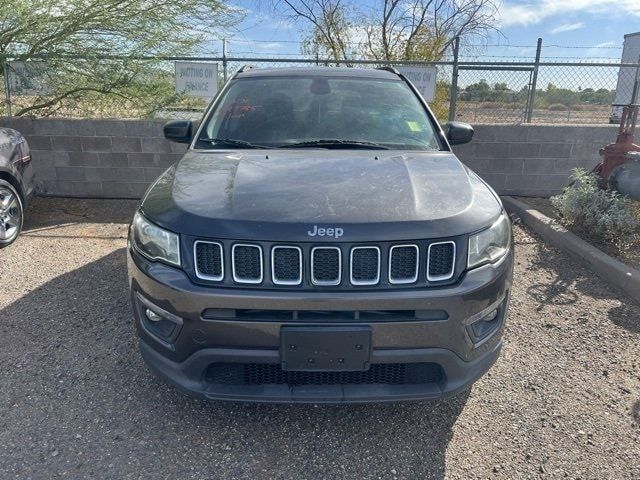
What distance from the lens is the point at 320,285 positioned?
7.08 ft

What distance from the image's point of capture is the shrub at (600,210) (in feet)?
15.8

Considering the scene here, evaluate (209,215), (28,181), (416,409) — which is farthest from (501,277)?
(28,181)

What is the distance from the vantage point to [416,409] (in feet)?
8.85

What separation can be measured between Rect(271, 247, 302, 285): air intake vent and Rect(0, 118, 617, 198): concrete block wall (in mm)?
4899

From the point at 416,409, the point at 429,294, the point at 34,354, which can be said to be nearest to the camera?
the point at 429,294

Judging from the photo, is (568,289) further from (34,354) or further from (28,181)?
(28,181)

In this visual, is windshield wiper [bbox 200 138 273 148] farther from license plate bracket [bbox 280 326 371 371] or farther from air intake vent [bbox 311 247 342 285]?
license plate bracket [bbox 280 326 371 371]

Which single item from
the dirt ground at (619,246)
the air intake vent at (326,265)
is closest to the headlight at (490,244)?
the air intake vent at (326,265)

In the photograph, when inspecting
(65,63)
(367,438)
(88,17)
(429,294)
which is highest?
(88,17)

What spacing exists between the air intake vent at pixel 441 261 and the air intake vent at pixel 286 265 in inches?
22.2

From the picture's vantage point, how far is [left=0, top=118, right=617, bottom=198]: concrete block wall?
263 inches

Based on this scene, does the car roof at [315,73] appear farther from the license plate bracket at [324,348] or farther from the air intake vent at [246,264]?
the license plate bracket at [324,348]

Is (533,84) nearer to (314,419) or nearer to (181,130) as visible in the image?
(181,130)

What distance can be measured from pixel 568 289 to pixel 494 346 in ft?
7.02
